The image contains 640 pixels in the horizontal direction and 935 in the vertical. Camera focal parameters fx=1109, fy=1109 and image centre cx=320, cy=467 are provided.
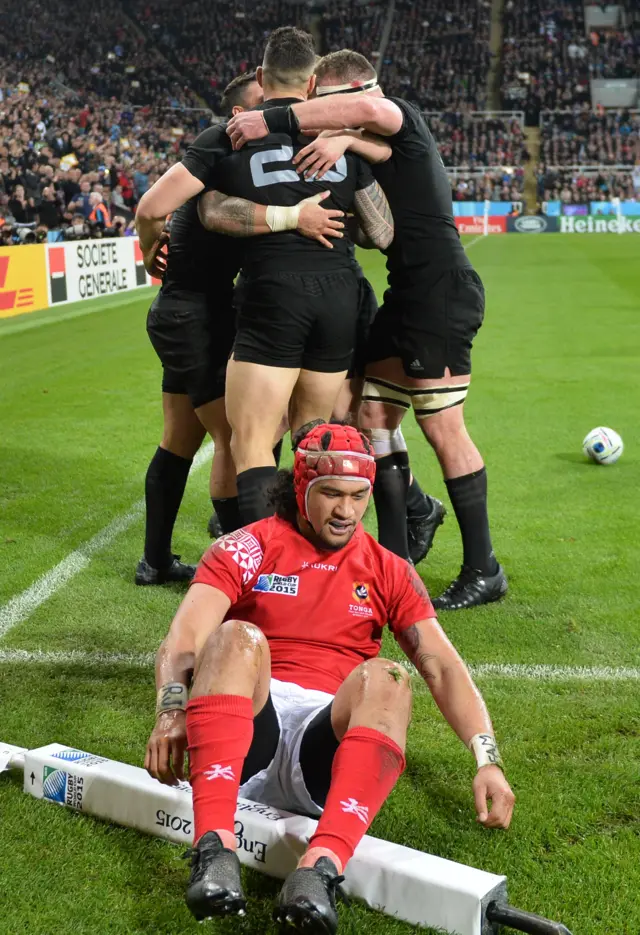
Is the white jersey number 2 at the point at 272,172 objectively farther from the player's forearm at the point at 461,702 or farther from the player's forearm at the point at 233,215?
the player's forearm at the point at 461,702

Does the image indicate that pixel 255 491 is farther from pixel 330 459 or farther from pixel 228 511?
pixel 330 459

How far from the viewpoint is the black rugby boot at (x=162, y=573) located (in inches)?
213

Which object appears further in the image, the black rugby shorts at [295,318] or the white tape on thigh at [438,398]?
the white tape on thigh at [438,398]

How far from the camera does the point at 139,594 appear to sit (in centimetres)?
527

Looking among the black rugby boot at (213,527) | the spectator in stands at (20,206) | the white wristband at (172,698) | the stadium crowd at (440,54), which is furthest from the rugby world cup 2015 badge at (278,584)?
the stadium crowd at (440,54)

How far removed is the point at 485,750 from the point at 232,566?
0.88m

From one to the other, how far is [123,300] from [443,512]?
15556mm

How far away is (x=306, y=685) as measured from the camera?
3264 millimetres

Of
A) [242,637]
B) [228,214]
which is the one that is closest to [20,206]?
[228,214]

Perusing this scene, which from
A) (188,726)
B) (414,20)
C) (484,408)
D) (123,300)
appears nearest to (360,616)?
(188,726)

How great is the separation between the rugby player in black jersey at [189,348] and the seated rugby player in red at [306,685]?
5.60 ft

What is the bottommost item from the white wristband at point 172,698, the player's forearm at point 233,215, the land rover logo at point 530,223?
the land rover logo at point 530,223

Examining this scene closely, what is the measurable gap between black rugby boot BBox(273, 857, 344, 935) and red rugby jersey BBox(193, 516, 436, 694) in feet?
2.69

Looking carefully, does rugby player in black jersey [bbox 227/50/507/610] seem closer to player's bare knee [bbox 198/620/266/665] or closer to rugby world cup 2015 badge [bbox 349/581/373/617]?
rugby world cup 2015 badge [bbox 349/581/373/617]
